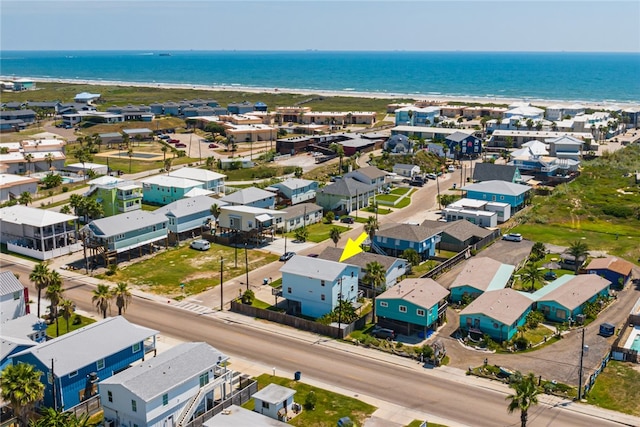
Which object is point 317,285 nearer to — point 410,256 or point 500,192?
point 410,256

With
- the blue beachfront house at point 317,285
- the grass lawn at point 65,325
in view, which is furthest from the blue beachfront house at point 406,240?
the grass lawn at point 65,325

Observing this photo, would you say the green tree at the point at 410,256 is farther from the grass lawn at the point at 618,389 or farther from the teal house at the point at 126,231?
the teal house at the point at 126,231

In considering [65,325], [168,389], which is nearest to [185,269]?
[65,325]

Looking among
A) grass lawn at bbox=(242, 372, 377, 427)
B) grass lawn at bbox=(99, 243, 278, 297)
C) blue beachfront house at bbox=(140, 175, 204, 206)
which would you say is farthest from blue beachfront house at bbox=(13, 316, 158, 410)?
blue beachfront house at bbox=(140, 175, 204, 206)

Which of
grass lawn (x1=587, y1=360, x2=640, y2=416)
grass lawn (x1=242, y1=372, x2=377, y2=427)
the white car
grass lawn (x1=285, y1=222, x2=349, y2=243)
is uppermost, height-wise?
the white car

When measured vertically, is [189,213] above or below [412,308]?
above

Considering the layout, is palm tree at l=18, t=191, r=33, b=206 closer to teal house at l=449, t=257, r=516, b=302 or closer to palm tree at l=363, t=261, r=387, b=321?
palm tree at l=363, t=261, r=387, b=321
